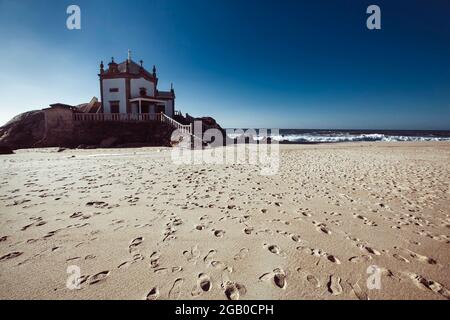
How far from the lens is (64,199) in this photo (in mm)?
4957

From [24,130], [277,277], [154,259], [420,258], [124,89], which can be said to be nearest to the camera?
[277,277]

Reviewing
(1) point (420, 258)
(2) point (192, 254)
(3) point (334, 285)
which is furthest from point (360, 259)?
(2) point (192, 254)

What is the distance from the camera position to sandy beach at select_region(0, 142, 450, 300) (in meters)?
2.38

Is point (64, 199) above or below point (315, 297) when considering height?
above

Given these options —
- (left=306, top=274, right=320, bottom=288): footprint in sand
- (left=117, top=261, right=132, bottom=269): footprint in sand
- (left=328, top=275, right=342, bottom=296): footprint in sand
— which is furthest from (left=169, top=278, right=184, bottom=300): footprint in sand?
(left=328, top=275, right=342, bottom=296): footprint in sand

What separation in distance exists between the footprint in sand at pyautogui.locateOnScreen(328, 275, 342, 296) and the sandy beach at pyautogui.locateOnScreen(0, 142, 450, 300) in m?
0.01

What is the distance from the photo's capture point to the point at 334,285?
7.94 ft

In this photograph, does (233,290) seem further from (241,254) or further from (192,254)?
(192,254)

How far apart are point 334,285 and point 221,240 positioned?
5.60 feet

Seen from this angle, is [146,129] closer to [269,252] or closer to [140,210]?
[140,210]

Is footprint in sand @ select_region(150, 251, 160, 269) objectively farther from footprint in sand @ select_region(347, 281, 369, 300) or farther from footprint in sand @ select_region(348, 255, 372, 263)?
footprint in sand @ select_region(348, 255, 372, 263)
